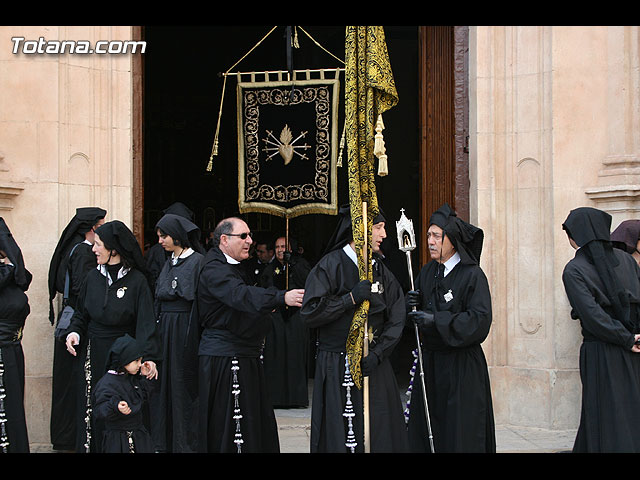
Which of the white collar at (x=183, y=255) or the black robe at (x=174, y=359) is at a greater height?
the white collar at (x=183, y=255)

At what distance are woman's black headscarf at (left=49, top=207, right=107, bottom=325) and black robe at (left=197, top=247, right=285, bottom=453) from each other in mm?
1898

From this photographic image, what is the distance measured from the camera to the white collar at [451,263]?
6.03m

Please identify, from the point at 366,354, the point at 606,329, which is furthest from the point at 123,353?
the point at 606,329

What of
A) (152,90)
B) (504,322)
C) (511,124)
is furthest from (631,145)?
(152,90)

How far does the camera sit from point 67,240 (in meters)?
7.29

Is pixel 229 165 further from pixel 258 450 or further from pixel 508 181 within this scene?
pixel 258 450

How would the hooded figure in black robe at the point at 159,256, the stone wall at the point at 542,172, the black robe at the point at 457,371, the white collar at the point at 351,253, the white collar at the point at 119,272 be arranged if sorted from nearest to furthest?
the white collar at the point at 351,253
the black robe at the point at 457,371
the white collar at the point at 119,272
the stone wall at the point at 542,172
the hooded figure in black robe at the point at 159,256

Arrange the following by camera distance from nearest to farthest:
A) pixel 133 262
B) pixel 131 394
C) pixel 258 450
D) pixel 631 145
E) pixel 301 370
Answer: pixel 131 394, pixel 258 450, pixel 133 262, pixel 631 145, pixel 301 370

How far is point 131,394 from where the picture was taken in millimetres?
5289

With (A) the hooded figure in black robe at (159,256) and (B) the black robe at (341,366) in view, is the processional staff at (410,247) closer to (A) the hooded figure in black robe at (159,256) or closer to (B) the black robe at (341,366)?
(B) the black robe at (341,366)

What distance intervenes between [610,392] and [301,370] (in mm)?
4017

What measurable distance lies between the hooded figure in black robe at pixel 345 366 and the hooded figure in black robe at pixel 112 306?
4.19 ft

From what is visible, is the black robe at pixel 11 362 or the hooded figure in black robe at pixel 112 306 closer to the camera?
the black robe at pixel 11 362

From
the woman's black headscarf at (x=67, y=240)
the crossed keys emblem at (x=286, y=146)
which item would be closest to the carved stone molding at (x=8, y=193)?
the woman's black headscarf at (x=67, y=240)
